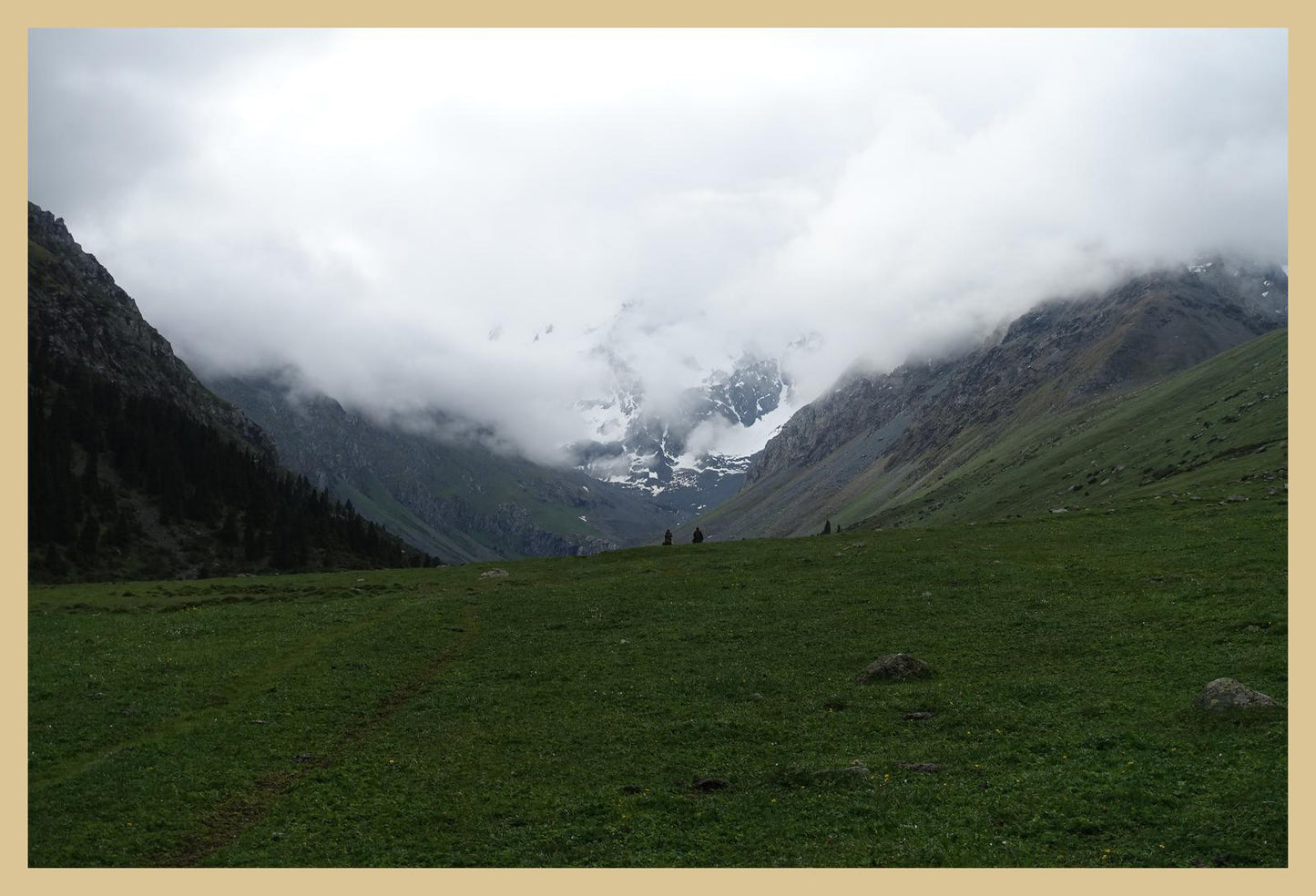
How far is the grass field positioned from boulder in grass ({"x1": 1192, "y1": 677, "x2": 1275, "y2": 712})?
2.07 ft

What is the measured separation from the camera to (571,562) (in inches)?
3130

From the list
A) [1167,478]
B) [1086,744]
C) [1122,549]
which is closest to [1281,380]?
[1167,478]

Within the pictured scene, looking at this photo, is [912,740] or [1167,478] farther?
[1167,478]

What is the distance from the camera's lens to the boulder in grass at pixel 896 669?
38.5 meters

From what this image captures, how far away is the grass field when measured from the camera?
24562mm

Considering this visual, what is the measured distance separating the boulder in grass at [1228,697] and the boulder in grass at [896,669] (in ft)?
34.8

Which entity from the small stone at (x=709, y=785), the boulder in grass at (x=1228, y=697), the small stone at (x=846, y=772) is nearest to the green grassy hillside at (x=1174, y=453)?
the boulder in grass at (x=1228, y=697)

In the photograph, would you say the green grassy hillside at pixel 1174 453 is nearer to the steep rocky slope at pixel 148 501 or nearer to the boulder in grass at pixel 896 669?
the boulder in grass at pixel 896 669

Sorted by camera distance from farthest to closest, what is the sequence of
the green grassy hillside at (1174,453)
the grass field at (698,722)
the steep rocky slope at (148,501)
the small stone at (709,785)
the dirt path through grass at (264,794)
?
the steep rocky slope at (148,501)
the green grassy hillside at (1174,453)
the small stone at (709,785)
the dirt path through grass at (264,794)
the grass field at (698,722)

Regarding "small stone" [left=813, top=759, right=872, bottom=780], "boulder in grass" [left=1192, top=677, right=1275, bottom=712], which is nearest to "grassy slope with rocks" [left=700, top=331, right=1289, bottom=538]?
"boulder in grass" [left=1192, top=677, right=1275, bottom=712]

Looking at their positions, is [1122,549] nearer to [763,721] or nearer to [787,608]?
[787,608]

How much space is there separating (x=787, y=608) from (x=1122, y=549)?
80.9 feet

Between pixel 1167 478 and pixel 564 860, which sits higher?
pixel 1167 478

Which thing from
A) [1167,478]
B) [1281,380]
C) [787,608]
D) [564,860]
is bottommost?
[564,860]
